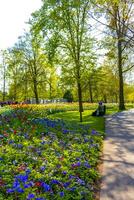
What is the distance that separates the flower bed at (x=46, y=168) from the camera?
607 cm

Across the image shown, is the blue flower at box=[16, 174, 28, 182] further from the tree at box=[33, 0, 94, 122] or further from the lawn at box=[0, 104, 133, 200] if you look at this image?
the tree at box=[33, 0, 94, 122]

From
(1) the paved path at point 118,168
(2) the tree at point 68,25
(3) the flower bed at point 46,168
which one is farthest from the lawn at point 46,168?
(2) the tree at point 68,25

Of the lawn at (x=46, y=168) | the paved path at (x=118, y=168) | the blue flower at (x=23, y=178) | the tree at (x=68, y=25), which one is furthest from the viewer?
the tree at (x=68, y=25)

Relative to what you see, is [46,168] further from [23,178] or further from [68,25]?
[68,25]

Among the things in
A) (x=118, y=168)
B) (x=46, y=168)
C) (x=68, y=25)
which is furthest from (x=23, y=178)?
(x=68, y=25)

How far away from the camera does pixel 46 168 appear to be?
7.54 metres

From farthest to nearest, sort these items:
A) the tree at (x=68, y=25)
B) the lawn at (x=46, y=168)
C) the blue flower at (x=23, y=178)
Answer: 1. the tree at (x=68, y=25)
2. the blue flower at (x=23, y=178)
3. the lawn at (x=46, y=168)

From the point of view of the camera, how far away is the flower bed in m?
6.07

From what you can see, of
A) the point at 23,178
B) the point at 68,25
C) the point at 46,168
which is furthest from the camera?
the point at 68,25

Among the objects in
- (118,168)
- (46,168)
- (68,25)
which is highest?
(68,25)

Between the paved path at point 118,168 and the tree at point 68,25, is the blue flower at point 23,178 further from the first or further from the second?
the tree at point 68,25

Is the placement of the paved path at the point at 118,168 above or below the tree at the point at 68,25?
below

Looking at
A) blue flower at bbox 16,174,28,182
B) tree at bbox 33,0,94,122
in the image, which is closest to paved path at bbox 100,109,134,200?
blue flower at bbox 16,174,28,182

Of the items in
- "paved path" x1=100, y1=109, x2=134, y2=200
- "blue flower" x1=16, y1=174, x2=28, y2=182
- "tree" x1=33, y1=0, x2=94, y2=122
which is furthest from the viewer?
"tree" x1=33, y1=0, x2=94, y2=122
